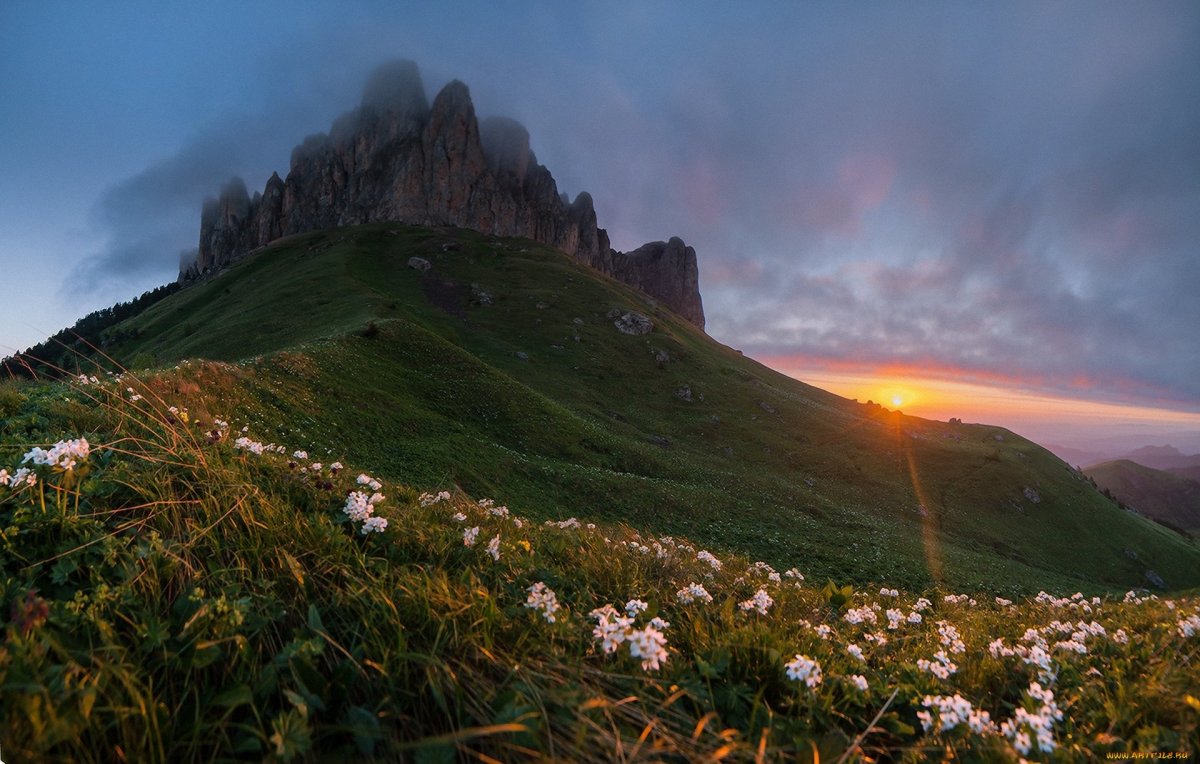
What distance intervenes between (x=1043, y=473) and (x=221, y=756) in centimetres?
7989

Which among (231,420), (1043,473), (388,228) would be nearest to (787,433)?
(1043,473)

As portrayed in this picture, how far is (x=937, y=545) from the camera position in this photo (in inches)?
1372

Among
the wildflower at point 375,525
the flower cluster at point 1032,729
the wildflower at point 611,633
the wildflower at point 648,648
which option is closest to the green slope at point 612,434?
the wildflower at point 375,525

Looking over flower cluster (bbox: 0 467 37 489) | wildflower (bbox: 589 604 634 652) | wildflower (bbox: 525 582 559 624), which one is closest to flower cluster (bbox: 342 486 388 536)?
wildflower (bbox: 525 582 559 624)

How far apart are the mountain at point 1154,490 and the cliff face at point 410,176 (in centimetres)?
21102

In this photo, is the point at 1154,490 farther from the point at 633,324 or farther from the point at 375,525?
the point at 375,525

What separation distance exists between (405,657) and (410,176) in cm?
16175

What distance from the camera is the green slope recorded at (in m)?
24.5

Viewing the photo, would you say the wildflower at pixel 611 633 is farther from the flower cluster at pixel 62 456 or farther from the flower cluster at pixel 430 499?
the flower cluster at pixel 62 456

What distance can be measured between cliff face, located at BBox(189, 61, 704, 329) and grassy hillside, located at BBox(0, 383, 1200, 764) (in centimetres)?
15007

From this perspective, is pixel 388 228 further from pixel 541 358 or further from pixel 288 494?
pixel 288 494

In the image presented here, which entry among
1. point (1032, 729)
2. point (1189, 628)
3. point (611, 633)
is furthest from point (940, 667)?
point (1189, 628)

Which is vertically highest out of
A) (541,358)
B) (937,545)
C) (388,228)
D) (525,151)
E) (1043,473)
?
(525,151)

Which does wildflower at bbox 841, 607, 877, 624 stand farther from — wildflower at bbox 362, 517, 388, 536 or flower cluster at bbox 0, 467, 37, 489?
flower cluster at bbox 0, 467, 37, 489
